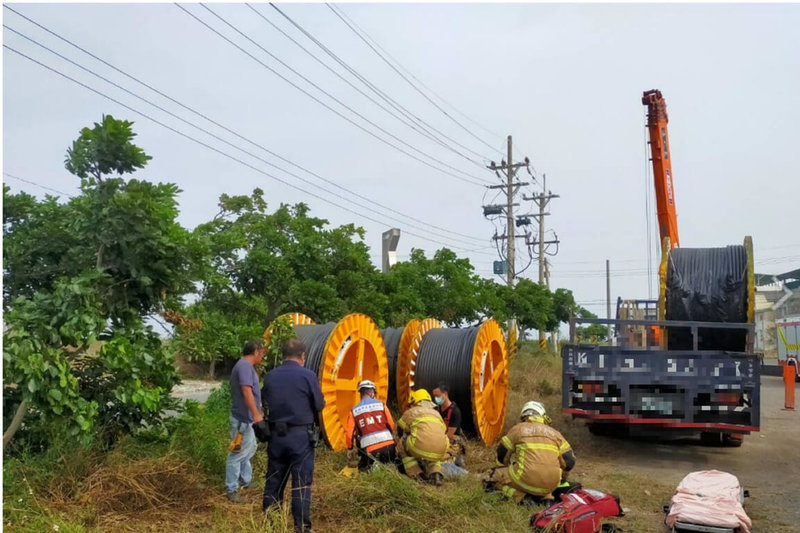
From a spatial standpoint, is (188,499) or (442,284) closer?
(188,499)

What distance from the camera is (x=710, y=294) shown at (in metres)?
12.2

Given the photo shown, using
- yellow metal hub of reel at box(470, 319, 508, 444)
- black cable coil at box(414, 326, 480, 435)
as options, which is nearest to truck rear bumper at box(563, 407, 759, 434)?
yellow metal hub of reel at box(470, 319, 508, 444)

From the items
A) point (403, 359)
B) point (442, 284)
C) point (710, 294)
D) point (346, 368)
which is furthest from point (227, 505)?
point (442, 284)

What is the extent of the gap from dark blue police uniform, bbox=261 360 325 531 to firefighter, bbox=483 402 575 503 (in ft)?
6.64

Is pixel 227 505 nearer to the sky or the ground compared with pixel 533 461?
nearer to the ground

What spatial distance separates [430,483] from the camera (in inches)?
310

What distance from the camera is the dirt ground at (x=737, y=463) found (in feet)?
25.6

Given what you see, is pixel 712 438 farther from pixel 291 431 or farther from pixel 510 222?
pixel 510 222

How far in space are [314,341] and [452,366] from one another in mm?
2403

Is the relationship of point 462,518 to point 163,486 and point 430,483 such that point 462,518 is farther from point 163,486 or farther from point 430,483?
point 163,486

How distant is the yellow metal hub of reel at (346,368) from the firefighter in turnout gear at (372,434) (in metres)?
1.44

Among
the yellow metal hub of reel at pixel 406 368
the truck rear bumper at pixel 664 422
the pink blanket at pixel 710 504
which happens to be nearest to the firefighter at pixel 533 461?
the pink blanket at pixel 710 504

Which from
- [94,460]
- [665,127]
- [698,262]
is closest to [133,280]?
[94,460]

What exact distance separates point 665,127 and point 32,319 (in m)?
14.4
